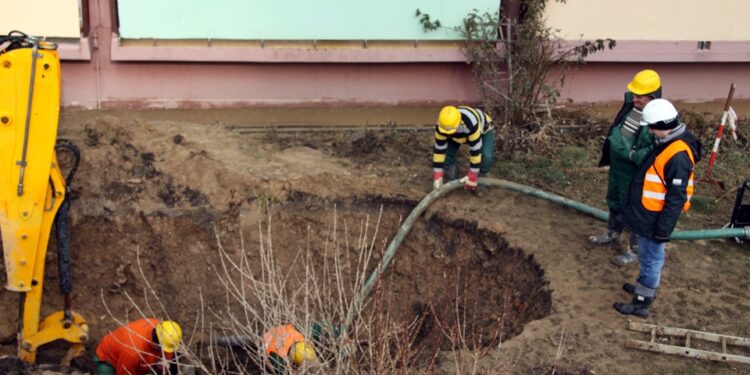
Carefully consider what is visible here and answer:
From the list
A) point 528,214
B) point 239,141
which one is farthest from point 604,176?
point 239,141

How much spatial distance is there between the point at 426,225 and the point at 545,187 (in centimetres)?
171

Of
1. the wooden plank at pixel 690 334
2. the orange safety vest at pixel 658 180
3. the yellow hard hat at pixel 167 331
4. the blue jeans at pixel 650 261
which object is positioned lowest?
the yellow hard hat at pixel 167 331

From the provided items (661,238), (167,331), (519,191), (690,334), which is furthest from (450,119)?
(167,331)

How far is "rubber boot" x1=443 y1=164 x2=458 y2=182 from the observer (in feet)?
33.8

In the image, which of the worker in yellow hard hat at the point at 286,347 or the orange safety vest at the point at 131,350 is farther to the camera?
the orange safety vest at the point at 131,350

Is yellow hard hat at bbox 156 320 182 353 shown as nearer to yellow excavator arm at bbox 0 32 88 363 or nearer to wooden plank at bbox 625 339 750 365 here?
yellow excavator arm at bbox 0 32 88 363

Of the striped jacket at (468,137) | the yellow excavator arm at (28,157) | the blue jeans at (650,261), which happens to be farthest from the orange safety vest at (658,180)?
the yellow excavator arm at (28,157)

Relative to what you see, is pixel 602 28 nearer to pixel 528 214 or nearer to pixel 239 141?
pixel 528 214

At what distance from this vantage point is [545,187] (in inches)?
404

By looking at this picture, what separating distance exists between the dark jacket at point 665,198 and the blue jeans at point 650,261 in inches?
5.8

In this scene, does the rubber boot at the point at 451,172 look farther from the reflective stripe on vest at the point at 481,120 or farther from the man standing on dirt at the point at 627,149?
the man standing on dirt at the point at 627,149

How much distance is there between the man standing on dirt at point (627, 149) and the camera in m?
8.02

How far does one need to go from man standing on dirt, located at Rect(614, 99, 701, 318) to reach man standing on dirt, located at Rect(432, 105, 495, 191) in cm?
232

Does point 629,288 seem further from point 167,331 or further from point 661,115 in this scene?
point 167,331
